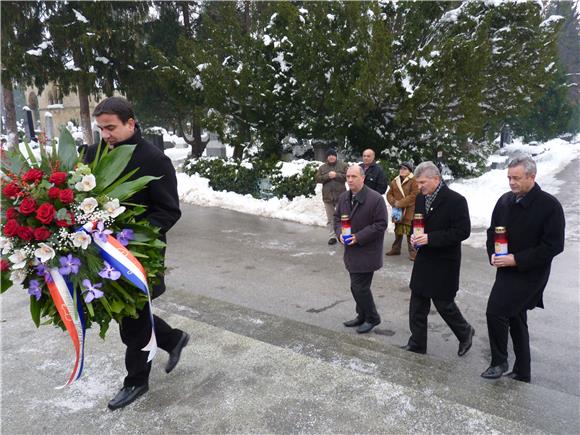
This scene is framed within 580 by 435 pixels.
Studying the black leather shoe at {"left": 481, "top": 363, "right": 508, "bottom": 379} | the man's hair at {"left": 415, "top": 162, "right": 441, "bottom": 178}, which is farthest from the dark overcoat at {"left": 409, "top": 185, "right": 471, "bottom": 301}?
the black leather shoe at {"left": 481, "top": 363, "right": 508, "bottom": 379}

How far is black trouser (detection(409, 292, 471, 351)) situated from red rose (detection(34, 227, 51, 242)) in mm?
3020

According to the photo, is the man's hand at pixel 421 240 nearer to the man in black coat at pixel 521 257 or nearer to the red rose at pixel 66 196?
the man in black coat at pixel 521 257

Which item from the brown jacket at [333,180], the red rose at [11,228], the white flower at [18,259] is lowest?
the brown jacket at [333,180]

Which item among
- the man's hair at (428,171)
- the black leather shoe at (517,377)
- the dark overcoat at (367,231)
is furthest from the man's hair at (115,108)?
the black leather shoe at (517,377)

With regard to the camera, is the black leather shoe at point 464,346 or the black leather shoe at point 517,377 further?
the black leather shoe at point 464,346

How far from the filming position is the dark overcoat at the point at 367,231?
14.7 feet

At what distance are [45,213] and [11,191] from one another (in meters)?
0.29

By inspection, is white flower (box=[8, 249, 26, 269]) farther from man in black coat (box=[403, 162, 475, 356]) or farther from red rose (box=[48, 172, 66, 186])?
man in black coat (box=[403, 162, 475, 356])

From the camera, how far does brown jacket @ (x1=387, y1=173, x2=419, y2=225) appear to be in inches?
284

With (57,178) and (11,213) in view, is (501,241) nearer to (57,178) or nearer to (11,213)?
(57,178)

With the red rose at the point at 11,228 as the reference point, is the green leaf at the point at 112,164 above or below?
above

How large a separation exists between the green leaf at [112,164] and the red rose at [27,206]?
36 cm

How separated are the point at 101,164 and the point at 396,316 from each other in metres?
3.82

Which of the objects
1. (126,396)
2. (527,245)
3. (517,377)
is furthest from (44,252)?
(517,377)
